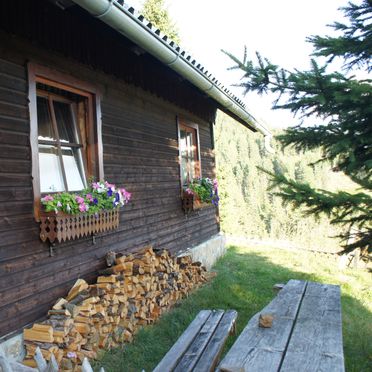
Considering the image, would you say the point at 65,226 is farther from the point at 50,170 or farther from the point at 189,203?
the point at 189,203

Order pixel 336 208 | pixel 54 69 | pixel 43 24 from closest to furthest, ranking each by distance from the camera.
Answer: pixel 336 208 → pixel 43 24 → pixel 54 69

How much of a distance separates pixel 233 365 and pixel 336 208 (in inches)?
52.7

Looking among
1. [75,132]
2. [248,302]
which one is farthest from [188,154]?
[75,132]

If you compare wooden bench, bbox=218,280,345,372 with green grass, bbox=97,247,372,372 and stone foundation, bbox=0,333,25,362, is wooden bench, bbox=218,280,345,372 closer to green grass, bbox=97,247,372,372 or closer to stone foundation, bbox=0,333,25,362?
green grass, bbox=97,247,372,372

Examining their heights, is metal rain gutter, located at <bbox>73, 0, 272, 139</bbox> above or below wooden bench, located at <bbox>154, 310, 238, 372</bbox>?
above

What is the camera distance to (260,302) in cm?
578

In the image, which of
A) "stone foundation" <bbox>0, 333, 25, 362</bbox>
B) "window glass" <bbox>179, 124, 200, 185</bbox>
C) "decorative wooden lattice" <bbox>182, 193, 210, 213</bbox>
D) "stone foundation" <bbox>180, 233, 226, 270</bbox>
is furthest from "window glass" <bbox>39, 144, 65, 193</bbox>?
"window glass" <bbox>179, 124, 200, 185</bbox>

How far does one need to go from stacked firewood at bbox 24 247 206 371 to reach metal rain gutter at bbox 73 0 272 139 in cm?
240

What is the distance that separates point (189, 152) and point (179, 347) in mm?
5313

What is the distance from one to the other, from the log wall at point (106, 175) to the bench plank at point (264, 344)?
2117mm

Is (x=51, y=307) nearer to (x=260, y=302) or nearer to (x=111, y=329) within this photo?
(x=111, y=329)

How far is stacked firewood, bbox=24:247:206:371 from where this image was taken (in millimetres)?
3354

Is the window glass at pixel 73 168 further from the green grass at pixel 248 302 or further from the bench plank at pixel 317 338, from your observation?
the bench plank at pixel 317 338

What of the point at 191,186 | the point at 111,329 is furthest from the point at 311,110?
the point at 191,186
